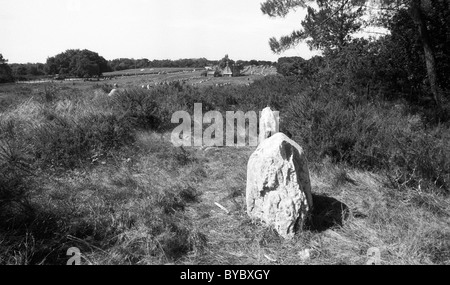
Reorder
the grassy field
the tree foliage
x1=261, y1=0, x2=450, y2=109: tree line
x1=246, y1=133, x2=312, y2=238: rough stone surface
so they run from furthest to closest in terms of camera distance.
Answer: the tree foliage, x1=261, y1=0, x2=450, y2=109: tree line, x1=246, y1=133, x2=312, y2=238: rough stone surface, the grassy field

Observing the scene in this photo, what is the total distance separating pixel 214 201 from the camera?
12.7ft

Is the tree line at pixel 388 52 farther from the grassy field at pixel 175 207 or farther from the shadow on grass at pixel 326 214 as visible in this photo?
the shadow on grass at pixel 326 214

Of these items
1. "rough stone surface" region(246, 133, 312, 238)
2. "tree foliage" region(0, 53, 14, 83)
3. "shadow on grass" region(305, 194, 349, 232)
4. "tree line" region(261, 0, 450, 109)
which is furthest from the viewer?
"tree foliage" region(0, 53, 14, 83)

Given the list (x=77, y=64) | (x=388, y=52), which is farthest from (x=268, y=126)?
(x=77, y=64)

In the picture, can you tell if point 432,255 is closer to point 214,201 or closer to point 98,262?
point 214,201

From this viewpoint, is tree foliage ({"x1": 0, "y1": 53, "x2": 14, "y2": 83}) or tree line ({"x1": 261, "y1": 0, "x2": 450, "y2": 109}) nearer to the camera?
tree line ({"x1": 261, "y1": 0, "x2": 450, "y2": 109})

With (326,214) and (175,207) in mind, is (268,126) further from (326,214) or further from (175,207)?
(175,207)

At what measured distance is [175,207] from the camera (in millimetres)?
3594

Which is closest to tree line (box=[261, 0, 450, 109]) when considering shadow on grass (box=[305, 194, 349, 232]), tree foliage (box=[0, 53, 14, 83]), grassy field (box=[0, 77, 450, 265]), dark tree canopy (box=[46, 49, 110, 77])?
grassy field (box=[0, 77, 450, 265])

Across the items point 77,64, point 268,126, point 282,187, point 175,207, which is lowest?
point 175,207

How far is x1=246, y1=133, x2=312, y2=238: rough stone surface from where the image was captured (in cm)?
292

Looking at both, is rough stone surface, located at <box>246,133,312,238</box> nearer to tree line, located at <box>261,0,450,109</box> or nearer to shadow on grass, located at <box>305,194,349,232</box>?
shadow on grass, located at <box>305,194,349,232</box>

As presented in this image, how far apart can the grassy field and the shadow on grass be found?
0.04 feet

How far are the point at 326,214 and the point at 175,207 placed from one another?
191 cm
